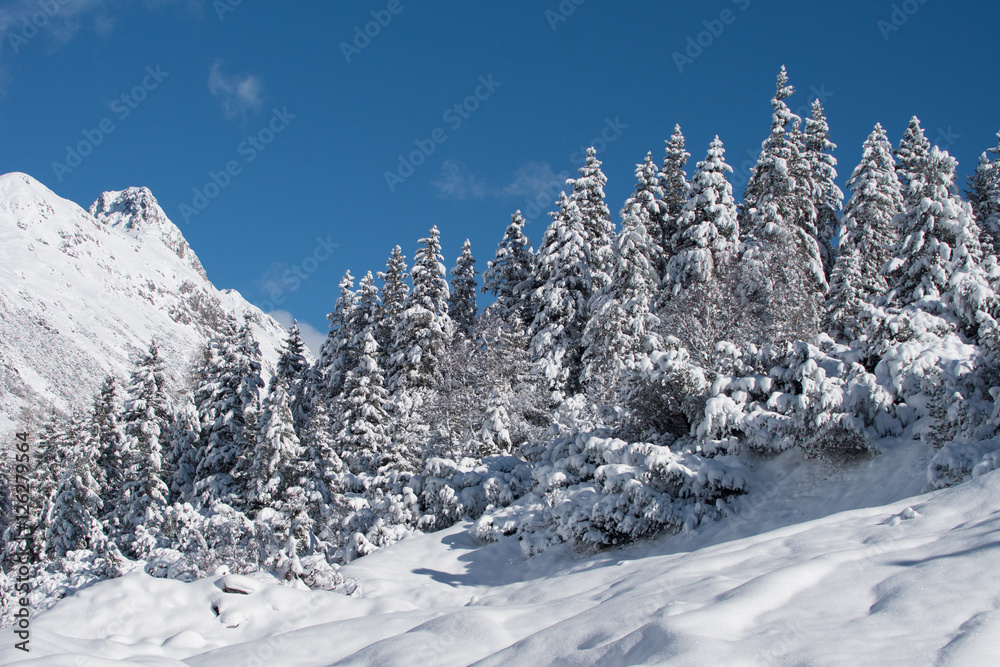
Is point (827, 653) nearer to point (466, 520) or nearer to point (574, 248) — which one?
point (466, 520)

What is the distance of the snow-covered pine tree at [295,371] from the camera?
120 feet

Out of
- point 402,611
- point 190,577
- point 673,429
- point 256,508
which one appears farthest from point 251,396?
point 402,611

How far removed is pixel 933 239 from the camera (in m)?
18.9

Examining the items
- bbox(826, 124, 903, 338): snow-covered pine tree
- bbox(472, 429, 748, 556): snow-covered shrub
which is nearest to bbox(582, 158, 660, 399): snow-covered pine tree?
bbox(826, 124, 903, 338): snow-covered pine tree

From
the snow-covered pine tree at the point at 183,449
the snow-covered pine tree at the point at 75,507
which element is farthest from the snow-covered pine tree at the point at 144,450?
the snow-covered pine tree at the point at 75,507

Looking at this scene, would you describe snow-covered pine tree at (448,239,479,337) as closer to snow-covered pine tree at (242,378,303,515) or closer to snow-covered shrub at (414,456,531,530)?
snow-covered pine tree at (242,378,303,515)

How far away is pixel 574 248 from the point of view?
3041 centimetres

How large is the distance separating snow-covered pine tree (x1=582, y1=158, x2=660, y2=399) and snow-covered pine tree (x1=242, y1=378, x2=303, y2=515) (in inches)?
434

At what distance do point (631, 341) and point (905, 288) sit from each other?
9376mm

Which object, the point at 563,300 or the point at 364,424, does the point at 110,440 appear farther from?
the point at 563,300

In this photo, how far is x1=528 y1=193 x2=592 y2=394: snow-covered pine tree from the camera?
28.6m

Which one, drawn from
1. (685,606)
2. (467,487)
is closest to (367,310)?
(467,487)

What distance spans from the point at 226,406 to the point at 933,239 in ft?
90.7

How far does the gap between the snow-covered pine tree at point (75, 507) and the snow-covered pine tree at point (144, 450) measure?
1011mm
